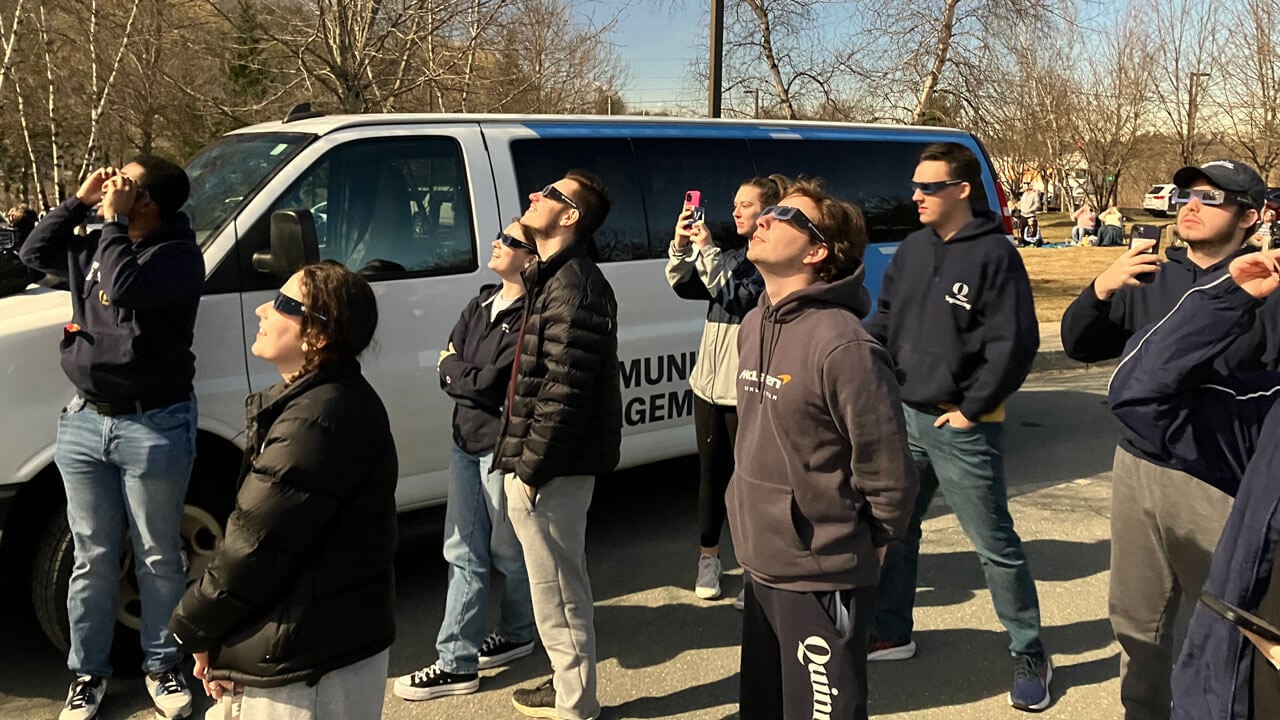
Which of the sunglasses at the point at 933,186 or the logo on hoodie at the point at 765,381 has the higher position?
the sunglasses at the point at 933,186

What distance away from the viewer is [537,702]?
3492 mm

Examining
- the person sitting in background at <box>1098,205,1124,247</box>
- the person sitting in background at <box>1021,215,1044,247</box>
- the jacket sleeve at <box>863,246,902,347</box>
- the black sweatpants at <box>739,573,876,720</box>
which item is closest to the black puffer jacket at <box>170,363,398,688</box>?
the black sweatpants at <box>739,573,876,720</box>

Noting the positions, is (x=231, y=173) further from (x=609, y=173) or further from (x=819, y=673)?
(x=819, y=673)

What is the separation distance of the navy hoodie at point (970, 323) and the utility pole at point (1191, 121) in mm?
27441

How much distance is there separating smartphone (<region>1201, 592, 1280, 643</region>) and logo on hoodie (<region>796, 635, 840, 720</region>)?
2.84ft

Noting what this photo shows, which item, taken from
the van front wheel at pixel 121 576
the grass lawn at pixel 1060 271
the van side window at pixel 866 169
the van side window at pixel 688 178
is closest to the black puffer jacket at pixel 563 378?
the van front wheel at pixel 121 576

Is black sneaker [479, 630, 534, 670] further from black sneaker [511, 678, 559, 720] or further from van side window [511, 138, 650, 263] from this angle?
van side window [511, 138, 650, 263]

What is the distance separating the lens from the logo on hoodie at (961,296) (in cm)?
338

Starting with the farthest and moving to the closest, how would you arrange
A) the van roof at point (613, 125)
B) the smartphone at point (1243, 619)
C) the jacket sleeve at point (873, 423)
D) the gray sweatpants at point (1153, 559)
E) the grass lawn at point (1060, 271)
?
the grass lawn at point (1060, 271) → the van roof at point (613, 125) → the gray sweatpants at point (1153, 559) → the jacket sleeve at point (873, 423) → the smartphone at point (1243, 619)

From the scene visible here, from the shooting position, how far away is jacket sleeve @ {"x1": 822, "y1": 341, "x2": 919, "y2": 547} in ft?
7.65

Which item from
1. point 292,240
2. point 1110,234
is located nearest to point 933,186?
point 292,240

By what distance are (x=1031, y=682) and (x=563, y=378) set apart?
6.81ft

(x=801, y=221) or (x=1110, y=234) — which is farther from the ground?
(x=801, y=221)

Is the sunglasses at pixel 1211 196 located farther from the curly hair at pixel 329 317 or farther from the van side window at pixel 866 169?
the van side window at pixel 866 169
